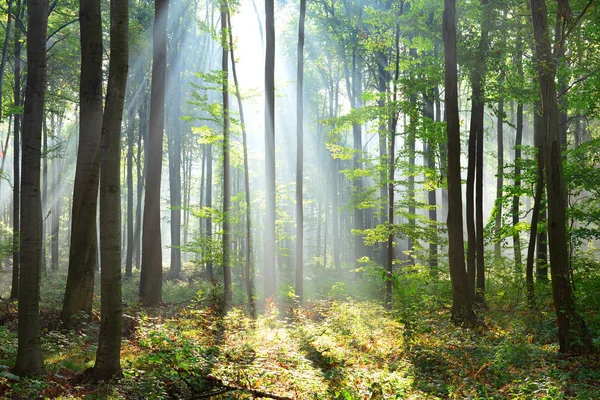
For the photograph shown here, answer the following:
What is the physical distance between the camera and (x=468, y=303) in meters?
10.1

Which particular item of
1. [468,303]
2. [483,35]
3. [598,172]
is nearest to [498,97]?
[483,35]

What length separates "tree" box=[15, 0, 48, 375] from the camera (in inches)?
213

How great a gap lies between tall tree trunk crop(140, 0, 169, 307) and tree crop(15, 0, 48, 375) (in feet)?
20.7

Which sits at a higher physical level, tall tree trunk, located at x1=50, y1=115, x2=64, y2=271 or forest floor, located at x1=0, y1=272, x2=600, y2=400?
tall tree trunk, located at x1=50, y1=115, x2=64, y2=271

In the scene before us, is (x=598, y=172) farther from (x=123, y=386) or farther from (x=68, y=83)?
(x=68, y=83)

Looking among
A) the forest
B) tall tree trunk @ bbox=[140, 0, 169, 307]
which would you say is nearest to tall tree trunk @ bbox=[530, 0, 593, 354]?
the forest

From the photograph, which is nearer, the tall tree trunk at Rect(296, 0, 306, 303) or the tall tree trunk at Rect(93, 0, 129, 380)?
the tall tree trunk at Rect(93, 0, 129, 380)

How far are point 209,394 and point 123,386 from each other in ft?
3.81

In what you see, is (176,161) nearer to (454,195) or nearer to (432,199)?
(432,199)

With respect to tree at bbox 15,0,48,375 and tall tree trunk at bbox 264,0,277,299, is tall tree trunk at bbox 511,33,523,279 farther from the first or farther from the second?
tree at bbox 15,0,48,375

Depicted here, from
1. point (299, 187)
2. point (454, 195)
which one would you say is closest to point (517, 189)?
point (454, 195)

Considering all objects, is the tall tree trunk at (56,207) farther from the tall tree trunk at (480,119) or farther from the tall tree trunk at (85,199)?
the tall tree trunk at (480,119)

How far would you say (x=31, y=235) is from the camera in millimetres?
5438

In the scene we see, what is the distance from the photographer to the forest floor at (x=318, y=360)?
5.27 m
